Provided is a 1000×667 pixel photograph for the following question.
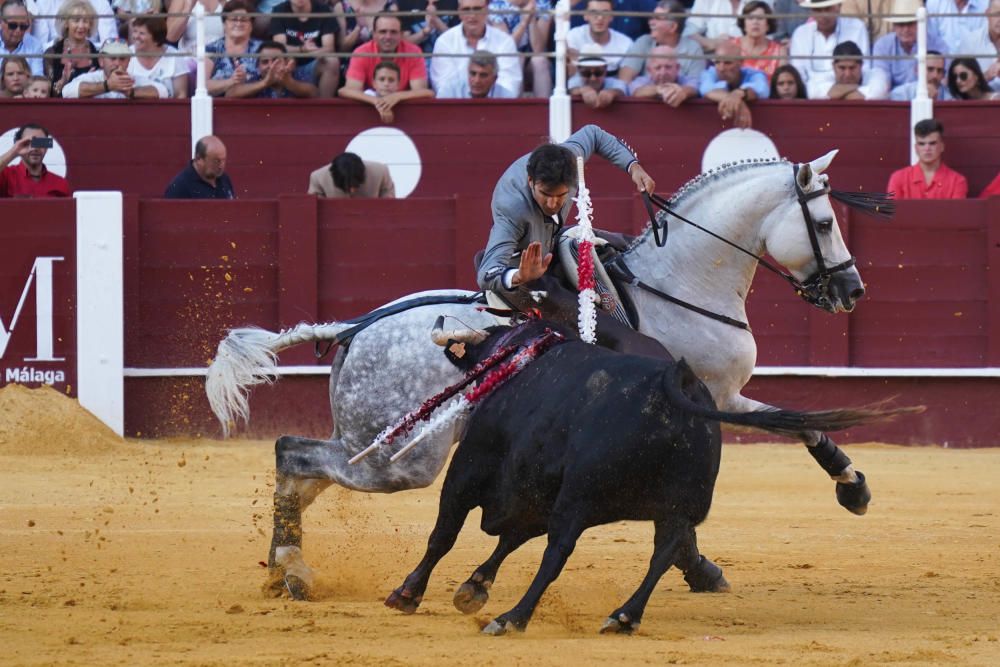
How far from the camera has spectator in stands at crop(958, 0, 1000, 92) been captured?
1135cm

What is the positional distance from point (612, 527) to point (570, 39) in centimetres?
459

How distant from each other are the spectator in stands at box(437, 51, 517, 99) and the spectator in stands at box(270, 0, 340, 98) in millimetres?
754

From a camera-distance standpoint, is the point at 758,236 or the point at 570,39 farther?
the point at 570,39

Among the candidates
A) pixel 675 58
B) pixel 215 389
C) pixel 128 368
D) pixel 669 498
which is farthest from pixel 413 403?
pixel 675 58

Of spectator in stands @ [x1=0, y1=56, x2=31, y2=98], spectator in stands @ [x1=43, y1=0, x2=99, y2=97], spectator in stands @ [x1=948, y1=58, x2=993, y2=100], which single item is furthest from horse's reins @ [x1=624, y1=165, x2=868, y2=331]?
spectator in stands @ [x1=0, y1=56, x2=31, y2=98]

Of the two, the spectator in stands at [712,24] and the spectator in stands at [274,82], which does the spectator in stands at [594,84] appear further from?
the spectator in stands at [274,82]

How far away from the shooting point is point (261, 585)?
6000 millimetres

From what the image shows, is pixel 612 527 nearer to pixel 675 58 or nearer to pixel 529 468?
pixel 529 468

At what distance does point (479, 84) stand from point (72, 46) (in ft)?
8.96

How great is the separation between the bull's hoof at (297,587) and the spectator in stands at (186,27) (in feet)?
20.6

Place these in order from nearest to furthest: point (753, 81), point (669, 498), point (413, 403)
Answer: point (669, 498), point (413, 403), point (753, 81)

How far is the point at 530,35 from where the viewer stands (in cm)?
1123

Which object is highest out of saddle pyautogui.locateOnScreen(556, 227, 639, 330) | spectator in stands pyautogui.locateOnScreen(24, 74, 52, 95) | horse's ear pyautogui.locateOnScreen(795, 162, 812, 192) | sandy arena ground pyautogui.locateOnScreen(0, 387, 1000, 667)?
spectator in stands pyautogui.locateOnScreen(24, 74, 52, 95)

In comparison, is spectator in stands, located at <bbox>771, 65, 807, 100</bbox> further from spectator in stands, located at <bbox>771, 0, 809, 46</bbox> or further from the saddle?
the saddle
